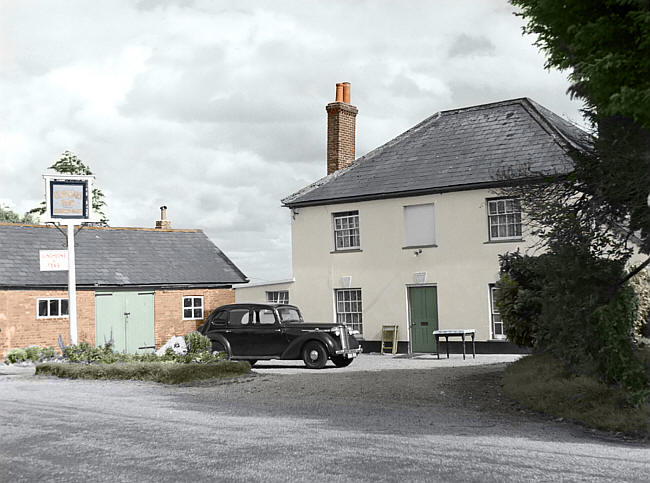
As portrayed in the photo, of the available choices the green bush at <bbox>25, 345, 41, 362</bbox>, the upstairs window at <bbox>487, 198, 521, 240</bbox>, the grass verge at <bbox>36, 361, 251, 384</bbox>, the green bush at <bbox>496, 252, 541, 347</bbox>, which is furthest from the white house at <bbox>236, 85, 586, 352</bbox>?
the grass verge at <bbox>36, 361, 251, 384</bbox>

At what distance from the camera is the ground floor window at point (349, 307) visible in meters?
28.5

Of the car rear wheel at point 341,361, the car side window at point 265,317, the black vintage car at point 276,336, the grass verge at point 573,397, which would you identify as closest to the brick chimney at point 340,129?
the black vintage car at point 276,336

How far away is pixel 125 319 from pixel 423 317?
12293 mm

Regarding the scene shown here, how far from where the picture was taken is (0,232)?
3125 cm

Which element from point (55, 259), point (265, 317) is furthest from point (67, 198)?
point (265, 317)

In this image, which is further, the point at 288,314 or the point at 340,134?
the point at 340,134

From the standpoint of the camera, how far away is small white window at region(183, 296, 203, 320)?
3350 centimetres

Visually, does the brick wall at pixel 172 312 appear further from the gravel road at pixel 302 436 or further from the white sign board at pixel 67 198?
the gravel road at pixel 302 436

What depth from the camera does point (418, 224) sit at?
2723 cm

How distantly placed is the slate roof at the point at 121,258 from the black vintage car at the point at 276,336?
10539mm

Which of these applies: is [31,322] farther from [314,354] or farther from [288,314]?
[314,354]

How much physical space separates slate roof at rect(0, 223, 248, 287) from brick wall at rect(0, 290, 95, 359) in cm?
41

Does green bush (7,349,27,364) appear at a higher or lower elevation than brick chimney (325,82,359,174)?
lower

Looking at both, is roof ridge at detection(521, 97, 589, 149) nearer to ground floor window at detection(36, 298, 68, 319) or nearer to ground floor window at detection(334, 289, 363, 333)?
ground floor window at detection(334, 289, 363, 333)
